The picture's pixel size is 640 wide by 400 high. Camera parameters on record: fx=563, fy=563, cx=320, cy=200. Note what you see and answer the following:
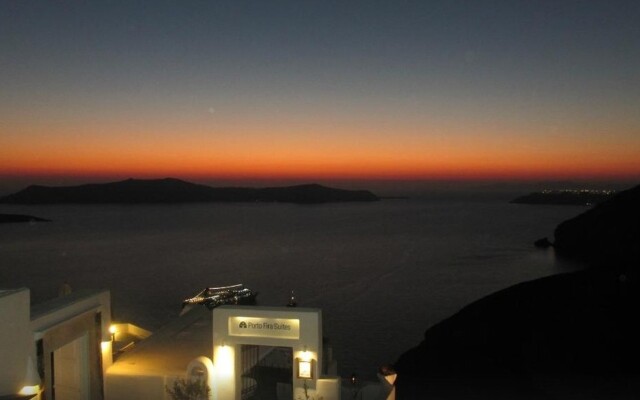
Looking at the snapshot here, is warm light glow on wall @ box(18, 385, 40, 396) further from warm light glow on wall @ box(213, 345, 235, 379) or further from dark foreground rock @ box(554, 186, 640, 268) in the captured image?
dark foreground rock @ box(554, 186, 640, 268)

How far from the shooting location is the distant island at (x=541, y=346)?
1764 cm

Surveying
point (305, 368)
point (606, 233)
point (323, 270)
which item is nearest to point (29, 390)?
point (305, 368)

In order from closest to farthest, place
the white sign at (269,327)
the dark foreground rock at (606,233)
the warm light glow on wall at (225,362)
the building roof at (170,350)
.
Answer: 1. the white sign at (269,327)
2. the warm light glow on wall at (225,362)
3. the building roof at (170,350)
4. the dark foreground rock at (606,233)

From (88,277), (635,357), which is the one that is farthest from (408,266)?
(635,357)

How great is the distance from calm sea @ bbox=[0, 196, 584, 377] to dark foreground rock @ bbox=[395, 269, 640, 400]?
462cm

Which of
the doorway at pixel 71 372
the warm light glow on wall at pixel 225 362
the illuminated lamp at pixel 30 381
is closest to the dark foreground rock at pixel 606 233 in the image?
the warm light glow on wall at pixel 225 362

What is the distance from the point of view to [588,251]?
64.9 metres

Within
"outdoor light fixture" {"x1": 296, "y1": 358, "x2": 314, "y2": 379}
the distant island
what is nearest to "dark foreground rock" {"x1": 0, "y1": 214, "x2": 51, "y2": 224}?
the distant island

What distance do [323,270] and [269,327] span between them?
144ft

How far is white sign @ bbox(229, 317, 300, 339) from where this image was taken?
9789mm

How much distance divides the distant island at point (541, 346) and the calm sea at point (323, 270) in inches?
178

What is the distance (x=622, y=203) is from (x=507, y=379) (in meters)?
51.2

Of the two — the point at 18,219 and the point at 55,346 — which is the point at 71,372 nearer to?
the point at 55,346

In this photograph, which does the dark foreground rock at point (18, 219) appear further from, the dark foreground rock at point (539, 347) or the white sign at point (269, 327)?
Result: the white sign at point (269, 327)
